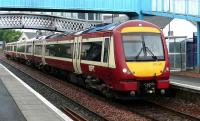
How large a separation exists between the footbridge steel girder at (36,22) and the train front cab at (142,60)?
42261 mm

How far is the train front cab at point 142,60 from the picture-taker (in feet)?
51.0

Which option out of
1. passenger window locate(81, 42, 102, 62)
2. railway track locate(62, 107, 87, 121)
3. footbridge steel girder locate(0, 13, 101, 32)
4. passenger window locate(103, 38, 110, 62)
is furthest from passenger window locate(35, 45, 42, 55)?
footbridge steel girder locate(0, 13, 101, 32)

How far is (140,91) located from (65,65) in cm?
885

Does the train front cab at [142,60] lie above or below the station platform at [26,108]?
above

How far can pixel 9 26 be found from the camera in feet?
194

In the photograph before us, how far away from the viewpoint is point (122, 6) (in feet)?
119

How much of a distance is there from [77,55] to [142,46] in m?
5.43

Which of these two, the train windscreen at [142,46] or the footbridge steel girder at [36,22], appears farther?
the footbridge steel girder at [36,22]

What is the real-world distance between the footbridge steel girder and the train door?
37.1m

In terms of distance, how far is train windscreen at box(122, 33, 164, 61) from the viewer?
15992 millimetres

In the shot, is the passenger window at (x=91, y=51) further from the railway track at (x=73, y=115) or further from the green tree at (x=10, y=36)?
the green tree at (x=10, y=36)

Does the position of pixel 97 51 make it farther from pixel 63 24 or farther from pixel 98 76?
pixel 63 24

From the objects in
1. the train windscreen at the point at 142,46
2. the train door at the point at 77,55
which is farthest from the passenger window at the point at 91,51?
the train windscreen at the point at 142,46

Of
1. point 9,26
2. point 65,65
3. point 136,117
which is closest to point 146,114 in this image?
point 136,117
